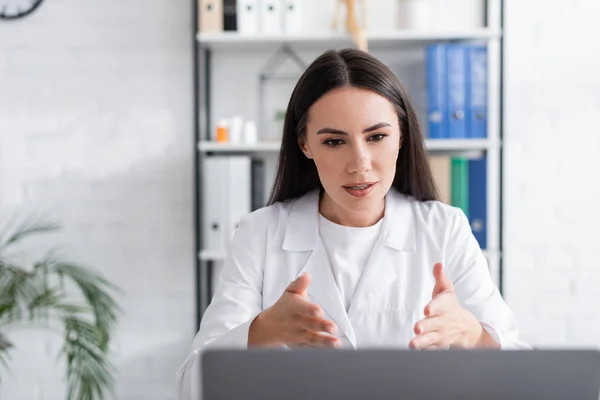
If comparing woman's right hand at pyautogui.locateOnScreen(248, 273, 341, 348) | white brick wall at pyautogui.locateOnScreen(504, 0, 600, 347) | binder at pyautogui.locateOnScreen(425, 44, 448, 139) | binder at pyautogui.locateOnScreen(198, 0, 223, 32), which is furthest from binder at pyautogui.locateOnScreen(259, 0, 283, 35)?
woman's right hand at pyautogui.locateOnScreen(248, 273, 341, 348)

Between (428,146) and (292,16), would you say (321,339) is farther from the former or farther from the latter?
(292,16)

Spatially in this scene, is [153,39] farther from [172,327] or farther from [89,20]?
[172,327]

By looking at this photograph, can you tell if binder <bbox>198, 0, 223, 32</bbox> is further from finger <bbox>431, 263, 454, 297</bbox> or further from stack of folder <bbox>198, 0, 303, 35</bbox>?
finger <bbox>431, 263, 454, 297</bbox>

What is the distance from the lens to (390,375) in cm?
59

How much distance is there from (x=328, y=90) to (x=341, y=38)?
1071mm

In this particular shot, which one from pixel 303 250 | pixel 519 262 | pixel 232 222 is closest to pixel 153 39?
pixel 232 222

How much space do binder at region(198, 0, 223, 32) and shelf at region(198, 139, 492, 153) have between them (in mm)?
411

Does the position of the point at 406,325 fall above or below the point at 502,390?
below

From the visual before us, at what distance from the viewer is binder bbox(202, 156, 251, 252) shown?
7.86ft

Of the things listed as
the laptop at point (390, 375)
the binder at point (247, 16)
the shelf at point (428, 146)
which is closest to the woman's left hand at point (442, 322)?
the laptop at point (390, 375)

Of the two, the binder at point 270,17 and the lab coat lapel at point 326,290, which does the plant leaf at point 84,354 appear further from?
the binder at point 270,17

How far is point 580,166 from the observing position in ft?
8.49

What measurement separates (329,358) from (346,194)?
33.0 inches

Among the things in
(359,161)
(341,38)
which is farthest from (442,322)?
(341,38)
